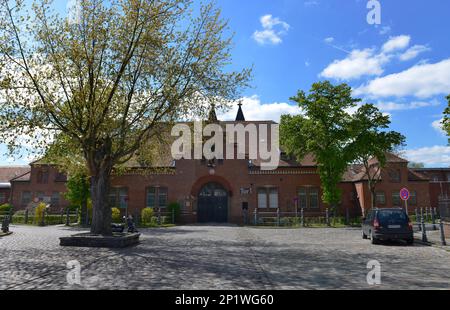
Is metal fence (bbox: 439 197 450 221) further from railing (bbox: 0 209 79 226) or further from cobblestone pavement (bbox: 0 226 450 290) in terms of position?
railing (bbox: 0 209 79 226)

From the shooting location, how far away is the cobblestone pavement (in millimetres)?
7820

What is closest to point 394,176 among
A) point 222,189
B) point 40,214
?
point 222,189

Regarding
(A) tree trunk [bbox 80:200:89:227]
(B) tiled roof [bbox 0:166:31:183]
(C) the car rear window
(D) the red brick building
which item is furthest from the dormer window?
(B) tiled roof [bbox 0:166:31:183]

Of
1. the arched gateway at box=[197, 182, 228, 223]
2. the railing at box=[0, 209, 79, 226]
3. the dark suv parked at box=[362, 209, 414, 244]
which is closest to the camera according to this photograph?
the dark suv parked at box=[362, 209, 414, 244]

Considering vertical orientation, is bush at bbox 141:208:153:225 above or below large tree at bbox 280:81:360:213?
below

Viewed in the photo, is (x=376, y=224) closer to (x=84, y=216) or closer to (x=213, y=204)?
(x=213, y=204)

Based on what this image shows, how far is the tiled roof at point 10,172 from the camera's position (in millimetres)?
49272

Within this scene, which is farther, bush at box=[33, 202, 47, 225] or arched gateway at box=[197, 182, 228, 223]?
arched gateway at box=[197, 182, 228, 223]

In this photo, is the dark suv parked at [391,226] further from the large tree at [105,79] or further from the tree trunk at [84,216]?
the tree trunk at [84,216]

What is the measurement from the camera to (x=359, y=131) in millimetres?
30797

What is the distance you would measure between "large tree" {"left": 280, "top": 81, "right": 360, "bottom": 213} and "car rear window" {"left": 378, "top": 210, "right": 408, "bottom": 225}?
14.3 meters

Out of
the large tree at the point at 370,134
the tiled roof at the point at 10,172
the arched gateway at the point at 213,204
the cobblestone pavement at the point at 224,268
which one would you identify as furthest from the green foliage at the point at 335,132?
the tiled roof at the point at 10,172

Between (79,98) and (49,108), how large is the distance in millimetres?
1254

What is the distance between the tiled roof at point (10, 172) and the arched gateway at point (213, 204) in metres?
28.1
